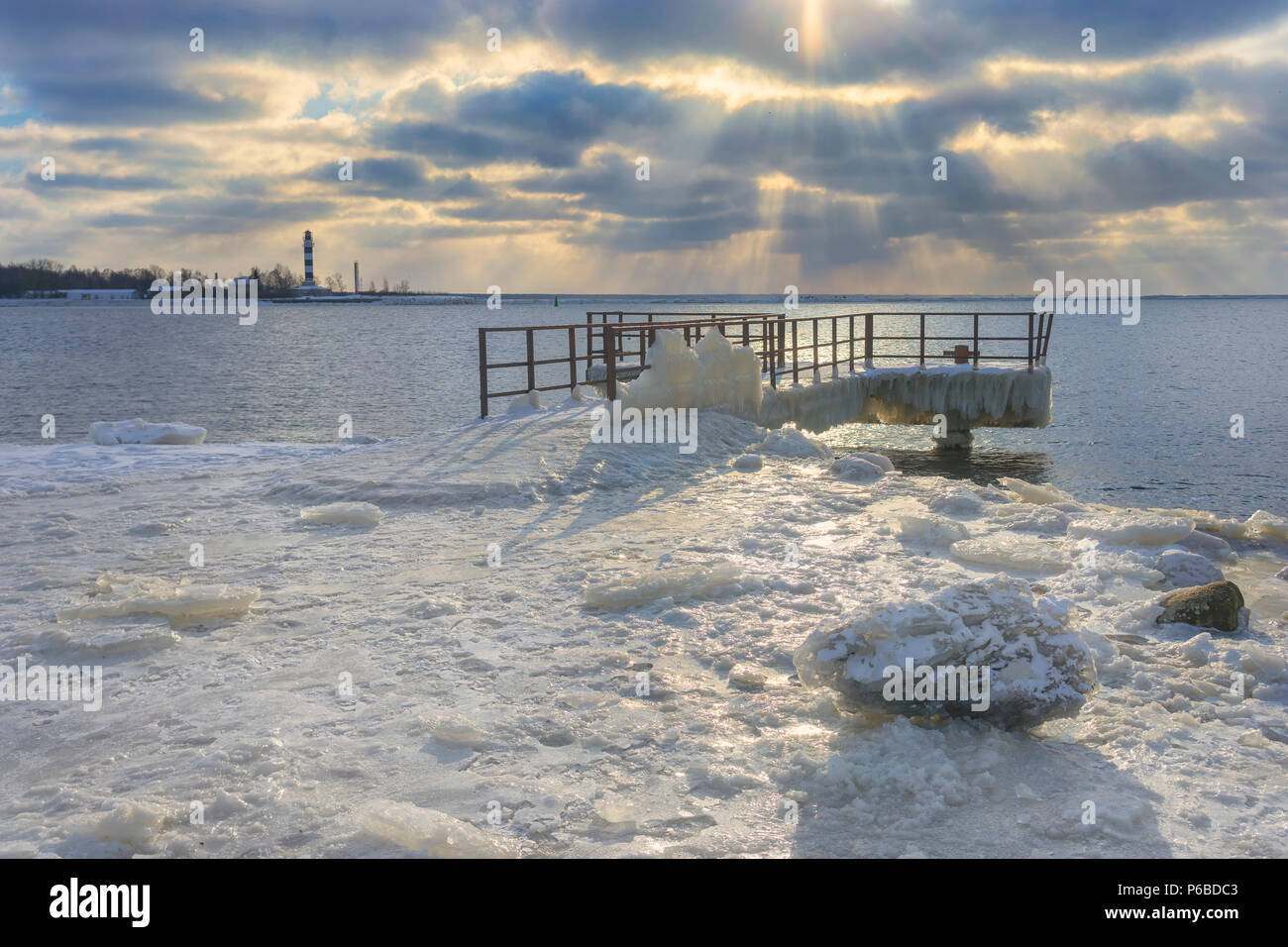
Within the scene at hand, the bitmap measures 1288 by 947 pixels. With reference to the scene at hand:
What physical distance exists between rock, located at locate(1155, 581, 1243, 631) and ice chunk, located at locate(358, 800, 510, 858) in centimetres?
464

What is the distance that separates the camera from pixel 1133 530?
26.7ft

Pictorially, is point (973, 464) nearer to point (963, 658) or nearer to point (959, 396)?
point (959, 396)

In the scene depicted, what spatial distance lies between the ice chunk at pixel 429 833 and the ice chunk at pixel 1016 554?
5085 millimetres

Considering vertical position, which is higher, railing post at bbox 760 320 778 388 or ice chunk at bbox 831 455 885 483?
railing post at bbox 760 320 778 388

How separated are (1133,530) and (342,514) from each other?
711 centimetres

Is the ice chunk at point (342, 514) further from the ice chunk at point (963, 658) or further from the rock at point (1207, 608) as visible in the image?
the rock at point (1207, 608)

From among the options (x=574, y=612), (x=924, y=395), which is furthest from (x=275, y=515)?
(x=924, y=395)

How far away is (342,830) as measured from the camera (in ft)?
11.9

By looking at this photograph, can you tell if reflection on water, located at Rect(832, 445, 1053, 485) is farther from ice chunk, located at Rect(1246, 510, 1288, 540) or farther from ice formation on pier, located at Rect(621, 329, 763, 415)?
ice chunk, located at Rect(1246, 510, 1288, 540)

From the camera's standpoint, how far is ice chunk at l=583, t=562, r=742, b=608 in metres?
6.50

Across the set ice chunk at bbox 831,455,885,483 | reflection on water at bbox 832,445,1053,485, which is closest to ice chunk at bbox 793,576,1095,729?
ice chunk at bbox 831,455,885,483

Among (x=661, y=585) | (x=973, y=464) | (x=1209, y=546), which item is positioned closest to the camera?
(x=661, y=585)

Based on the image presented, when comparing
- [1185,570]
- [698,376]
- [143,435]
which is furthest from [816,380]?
[1185,570]

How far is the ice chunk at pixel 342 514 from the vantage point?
902 centimetres
